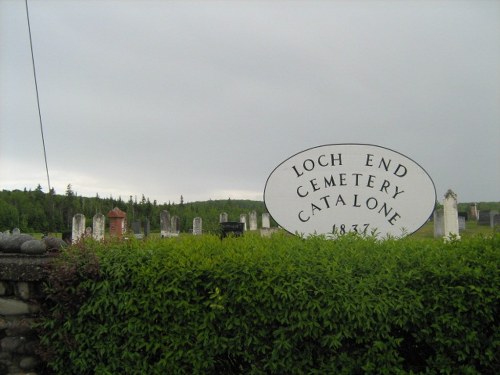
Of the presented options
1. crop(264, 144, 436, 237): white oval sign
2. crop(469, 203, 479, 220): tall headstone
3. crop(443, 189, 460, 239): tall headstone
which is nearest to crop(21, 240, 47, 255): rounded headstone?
crop(264, 144, 436, 237): white oval sign

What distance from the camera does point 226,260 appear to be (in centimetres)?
351

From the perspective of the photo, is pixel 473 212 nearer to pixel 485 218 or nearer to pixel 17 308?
pixel 485 218

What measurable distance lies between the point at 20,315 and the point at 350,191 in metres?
3.82

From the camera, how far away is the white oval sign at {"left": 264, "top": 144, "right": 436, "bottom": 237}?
213 inches

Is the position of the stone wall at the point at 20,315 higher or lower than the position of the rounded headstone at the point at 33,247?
lower

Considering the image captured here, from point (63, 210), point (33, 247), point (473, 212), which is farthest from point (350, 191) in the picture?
point (473, 212)

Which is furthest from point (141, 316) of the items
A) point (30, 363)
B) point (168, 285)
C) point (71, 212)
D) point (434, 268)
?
point (71, 212)

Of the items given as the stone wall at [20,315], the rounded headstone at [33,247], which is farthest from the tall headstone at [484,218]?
the stone wall at [20,315]

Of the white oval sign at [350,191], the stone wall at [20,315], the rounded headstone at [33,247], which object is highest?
the white oval sign at [350,191]

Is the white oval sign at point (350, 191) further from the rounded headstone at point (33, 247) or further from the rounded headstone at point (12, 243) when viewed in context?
the rounded headstone at point (12, 243)

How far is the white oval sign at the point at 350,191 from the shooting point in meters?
5.40

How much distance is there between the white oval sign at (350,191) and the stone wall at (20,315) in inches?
110

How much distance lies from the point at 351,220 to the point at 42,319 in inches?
141

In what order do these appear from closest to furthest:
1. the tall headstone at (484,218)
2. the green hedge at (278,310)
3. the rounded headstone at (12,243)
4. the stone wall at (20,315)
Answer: the green hedge at (278,310) → the stone wall at (20,315) → the rounded headstone at (12,243) → the tall headstone at (484,218)
